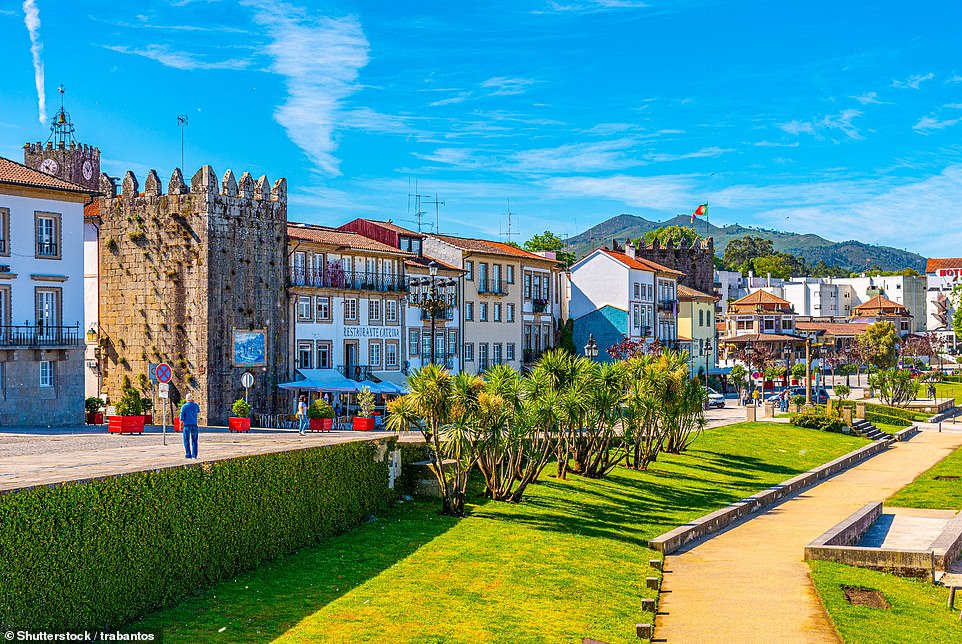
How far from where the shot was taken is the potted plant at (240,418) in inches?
1571

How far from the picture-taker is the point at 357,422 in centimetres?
4144

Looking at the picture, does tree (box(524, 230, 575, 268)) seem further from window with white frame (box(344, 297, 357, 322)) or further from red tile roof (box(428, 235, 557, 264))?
window with white frame (box(344, 297, 357, 322))

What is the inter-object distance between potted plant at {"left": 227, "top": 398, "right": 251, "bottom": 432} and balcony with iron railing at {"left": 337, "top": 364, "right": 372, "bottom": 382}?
26.8 feet

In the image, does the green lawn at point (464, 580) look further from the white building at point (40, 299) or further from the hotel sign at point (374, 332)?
the hotel sign at point (374, 332)

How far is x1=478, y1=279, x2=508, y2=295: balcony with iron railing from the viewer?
67062 mm

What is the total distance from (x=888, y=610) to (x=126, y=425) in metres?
25.1

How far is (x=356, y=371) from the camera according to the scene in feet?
181

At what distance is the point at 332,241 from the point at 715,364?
186ft

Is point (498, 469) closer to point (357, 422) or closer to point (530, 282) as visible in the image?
point (357, 422)

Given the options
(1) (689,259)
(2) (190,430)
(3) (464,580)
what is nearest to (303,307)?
(2) (190,430)

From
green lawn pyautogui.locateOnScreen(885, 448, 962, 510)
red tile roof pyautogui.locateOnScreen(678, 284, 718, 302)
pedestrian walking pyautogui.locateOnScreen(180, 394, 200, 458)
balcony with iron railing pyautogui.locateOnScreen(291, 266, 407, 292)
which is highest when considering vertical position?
red tile roof pyautogui.locateOnScreen(678, 284, 718, 302)

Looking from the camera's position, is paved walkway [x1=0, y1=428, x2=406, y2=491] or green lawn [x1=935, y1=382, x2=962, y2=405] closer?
paved walkway [x1=0, y1=428, x2=406, y2=491]

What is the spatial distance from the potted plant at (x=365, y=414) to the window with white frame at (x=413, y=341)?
12341mm

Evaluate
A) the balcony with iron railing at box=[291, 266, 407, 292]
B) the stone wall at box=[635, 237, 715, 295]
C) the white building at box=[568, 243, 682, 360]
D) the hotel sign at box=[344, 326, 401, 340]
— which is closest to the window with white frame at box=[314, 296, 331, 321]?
the balcony with iron railing at box=[291, 266, 407, 292]
